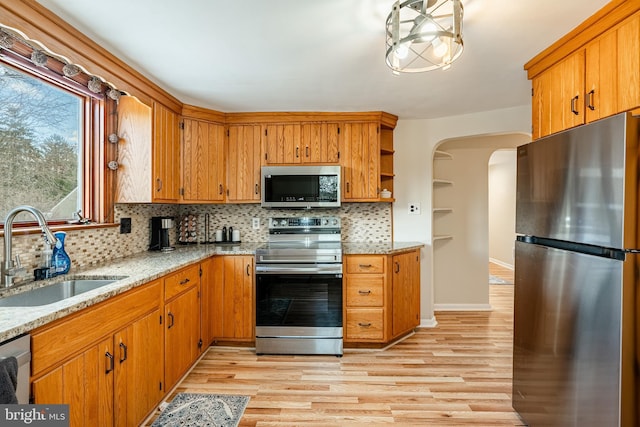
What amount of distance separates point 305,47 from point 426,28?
0.69 metres

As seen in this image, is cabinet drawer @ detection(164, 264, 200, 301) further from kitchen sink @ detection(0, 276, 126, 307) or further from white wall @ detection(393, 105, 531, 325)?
white wall @ detection(393, 105, 531, 325)

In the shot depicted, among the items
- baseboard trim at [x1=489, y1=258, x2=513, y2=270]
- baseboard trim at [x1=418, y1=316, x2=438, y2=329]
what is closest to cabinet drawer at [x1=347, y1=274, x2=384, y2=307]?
baseboard trim at [x1=418, y1=316, x2=438, y2=329]

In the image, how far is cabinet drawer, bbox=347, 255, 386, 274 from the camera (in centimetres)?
303

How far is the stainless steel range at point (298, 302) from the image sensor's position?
2.95 meters

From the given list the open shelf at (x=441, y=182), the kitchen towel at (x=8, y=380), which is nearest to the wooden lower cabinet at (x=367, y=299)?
the open shelf at (x=441, y=182)

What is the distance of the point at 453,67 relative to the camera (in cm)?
228

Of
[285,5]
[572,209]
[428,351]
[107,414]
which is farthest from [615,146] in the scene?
[107,414]

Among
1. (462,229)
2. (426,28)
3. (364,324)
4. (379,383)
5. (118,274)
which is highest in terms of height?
(426,28)

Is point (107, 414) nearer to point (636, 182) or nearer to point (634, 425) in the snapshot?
point (634, 425)

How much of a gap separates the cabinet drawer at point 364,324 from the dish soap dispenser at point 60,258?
2091mm

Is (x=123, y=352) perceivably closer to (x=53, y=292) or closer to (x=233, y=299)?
(x=53, y=292)

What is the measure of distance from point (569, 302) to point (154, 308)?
2.21m

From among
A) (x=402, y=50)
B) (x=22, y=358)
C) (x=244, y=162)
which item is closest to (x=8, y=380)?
(x=22, y=358)

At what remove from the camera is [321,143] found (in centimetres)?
335
